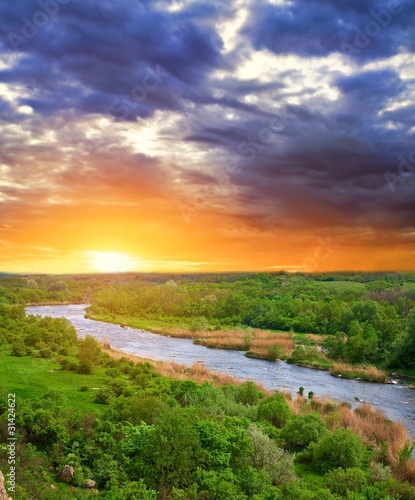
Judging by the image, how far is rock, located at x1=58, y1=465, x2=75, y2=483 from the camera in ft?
76.8

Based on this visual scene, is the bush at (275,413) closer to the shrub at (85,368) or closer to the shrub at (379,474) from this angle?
the shrub at (379,474)

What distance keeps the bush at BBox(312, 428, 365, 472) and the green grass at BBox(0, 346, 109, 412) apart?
16501 millimetres

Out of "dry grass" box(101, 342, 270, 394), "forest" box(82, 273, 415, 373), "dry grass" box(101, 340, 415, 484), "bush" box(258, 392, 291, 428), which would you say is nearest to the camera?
"dry grass" box(101, 340, 415, 484)

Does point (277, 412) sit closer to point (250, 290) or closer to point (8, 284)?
point (250, 290)

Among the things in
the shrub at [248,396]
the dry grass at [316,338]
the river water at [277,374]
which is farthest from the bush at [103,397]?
the dry grass at [316,338]

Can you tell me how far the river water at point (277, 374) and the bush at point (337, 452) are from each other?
527 inches

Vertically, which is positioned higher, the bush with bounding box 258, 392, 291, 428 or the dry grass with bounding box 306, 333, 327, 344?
the bush with bounding box 258, 392, 291, 428

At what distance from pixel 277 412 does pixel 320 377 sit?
30374 millimetres

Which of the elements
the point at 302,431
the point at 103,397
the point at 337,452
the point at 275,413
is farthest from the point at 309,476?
the point at 103,397

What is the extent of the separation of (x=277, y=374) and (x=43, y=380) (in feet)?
112

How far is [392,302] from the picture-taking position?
5030 inches

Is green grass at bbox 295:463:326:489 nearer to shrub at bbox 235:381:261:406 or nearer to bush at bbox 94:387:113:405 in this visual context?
shrub at bbox 235:381:261:406

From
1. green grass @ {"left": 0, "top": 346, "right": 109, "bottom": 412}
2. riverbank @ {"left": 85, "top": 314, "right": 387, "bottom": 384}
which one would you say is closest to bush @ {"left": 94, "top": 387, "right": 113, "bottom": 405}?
green grass @ {"left": 0, "top": 346, "right": 109, "bottom": 412}

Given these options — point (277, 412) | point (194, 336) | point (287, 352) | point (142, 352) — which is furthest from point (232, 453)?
point (194, 336)
